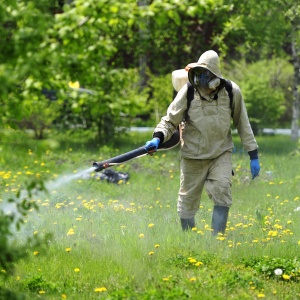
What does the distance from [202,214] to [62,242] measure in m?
2.06

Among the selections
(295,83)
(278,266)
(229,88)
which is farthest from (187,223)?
(295,83)

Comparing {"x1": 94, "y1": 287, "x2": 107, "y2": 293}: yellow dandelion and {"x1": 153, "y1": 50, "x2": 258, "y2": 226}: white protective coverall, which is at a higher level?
{"x1": 153, "y1": 50, "x2": 258, "y2": 226}: white protective coverall

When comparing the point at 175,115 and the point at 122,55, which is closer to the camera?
A: the point at 175,115

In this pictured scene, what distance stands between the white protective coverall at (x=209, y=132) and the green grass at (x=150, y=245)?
1.55ft

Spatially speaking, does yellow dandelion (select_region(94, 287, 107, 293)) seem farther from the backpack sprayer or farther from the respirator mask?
the respirator mask

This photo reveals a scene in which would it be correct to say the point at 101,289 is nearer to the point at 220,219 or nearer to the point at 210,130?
the point at 220,219

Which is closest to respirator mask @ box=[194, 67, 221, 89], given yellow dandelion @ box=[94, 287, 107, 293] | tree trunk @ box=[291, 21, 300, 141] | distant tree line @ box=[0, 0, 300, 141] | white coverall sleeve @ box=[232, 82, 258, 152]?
white coverall sleeve @ box=[232, 82, 258, 152]

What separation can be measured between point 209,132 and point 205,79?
1.62 feet

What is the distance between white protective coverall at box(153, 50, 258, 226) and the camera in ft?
23.9

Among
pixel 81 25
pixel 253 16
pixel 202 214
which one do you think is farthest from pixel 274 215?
pixel 253 16

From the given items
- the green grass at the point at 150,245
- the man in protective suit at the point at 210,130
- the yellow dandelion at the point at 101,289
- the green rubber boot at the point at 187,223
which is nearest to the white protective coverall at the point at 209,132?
the man in protective suit at the point at 210,130

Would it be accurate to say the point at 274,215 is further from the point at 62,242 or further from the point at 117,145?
the point at 117,145

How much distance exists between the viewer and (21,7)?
4.00 meters

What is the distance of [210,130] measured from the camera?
288 inches
